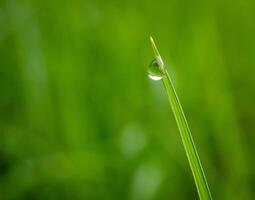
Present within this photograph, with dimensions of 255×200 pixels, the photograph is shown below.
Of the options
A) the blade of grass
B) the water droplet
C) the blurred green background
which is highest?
the blurred green background

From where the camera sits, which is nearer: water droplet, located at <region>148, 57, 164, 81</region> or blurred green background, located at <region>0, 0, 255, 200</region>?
water droplet, located at <region>148, 57, 164, 81</region>

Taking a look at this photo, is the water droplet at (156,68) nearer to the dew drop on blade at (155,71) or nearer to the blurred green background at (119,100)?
the dew drop on blade at (155,71)

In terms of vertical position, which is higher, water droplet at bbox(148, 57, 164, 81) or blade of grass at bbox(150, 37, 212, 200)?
water droplet at bbox(148, 57, 164, 81)

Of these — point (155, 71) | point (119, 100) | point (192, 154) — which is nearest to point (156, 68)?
point (155, 71)

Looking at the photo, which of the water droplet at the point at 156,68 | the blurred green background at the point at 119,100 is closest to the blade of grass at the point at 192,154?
the water droplet at the point at 156,68

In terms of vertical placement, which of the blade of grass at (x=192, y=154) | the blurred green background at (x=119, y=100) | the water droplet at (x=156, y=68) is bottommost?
the blade of grass at (x=192, y=154)

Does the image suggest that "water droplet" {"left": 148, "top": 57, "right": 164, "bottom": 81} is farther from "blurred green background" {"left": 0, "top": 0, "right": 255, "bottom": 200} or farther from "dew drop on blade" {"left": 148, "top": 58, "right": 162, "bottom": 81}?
"blurred green background" {"left": 0, "top": 0, "right": 255, "bottom": 200}

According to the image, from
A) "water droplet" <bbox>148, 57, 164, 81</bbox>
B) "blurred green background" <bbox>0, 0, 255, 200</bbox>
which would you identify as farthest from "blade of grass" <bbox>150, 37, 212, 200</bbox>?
"blurred green background" <bbox>0, 0, 255, 200</bbox>

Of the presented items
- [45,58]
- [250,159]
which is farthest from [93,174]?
[45,58]

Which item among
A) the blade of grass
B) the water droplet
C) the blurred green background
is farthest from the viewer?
the blurred green background
